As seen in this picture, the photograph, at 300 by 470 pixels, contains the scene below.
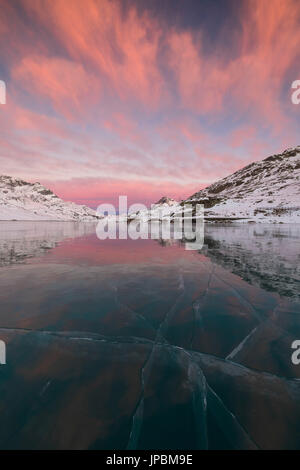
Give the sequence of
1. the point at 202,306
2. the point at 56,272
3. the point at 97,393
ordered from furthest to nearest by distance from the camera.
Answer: the point at 56,272, the point at 202,306, the point at 97,393

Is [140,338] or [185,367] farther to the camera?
[140,338]

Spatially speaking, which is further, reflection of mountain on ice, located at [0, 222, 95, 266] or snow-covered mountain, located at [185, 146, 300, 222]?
snow-covered mountain, located at [185, 146, 300, 222]

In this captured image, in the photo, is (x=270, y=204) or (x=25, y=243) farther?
(x=270, y=204)

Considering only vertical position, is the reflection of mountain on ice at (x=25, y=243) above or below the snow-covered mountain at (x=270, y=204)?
below

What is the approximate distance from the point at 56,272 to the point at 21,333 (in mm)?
6194

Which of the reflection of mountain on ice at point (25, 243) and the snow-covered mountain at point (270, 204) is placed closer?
the reflection of mountain on ice at point (25, 243)

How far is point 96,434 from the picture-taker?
9.99 ft

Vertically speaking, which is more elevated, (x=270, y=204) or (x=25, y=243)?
(x=270, y=204)

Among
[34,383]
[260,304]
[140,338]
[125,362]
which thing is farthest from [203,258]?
[34,383]

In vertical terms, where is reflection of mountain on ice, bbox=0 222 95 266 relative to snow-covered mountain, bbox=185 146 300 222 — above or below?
below

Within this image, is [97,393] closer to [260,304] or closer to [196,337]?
[196,337]

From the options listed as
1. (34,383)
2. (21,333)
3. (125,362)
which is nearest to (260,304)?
(125,362)
